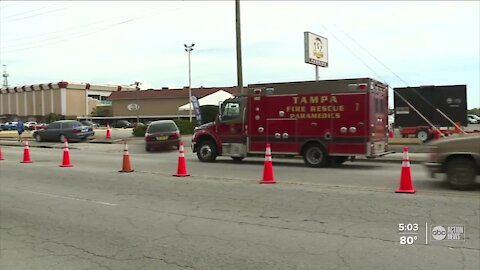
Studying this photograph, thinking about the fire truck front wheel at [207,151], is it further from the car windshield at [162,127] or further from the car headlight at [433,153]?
the car headlight at [433,153]

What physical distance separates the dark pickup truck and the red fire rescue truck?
4291 millimetres

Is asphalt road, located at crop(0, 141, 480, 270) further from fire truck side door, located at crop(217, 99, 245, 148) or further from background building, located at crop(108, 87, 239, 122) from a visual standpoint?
background building, located at crop(108, 87, 239, 122)

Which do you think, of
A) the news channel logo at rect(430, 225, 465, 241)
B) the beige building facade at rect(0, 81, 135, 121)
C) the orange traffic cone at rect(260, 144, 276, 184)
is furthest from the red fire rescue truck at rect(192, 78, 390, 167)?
the beige building facade at rect(0, 81, 135, 121)

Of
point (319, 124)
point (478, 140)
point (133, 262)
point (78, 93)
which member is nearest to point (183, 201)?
point (133, 262)

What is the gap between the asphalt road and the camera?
18.3 ft

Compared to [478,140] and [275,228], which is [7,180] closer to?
[275,228]

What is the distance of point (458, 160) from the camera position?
400 inches

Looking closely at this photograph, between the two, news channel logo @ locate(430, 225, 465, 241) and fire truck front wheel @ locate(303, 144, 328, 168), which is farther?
fire truck front wheel @ locate(303, 144, 328, 168)

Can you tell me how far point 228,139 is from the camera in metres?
17.0

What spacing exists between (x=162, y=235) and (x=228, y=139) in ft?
34.0

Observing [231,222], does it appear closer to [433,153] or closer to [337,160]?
[433,153]

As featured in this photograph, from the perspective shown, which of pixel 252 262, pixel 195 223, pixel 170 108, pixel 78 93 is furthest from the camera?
pixel 78 93

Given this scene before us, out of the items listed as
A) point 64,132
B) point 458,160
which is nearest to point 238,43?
point 64,132

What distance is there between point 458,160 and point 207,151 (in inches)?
359
